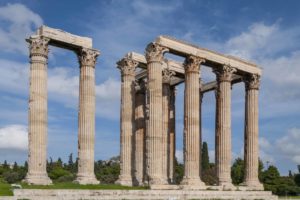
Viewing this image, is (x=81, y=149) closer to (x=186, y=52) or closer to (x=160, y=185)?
(x=160, y=185)

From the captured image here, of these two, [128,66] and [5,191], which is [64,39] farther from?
[5,191]

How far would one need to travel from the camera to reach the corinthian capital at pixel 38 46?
5566cm

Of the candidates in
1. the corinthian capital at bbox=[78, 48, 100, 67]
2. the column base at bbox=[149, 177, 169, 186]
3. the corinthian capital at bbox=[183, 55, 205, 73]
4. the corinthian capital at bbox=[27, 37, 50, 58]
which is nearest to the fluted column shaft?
the corinthian capital at bbox=[183, 55, 205, 73]

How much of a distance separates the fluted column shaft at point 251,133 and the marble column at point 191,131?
10496 millimetres

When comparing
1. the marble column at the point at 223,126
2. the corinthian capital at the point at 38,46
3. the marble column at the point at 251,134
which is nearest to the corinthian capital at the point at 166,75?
the marble column at the point at 223,126

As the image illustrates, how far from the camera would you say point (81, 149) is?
58.8m

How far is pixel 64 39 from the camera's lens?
5831cm

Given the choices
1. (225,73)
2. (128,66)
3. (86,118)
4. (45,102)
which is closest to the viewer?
(45,102)

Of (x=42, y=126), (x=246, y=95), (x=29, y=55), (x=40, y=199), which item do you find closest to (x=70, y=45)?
(x=29, y=55)

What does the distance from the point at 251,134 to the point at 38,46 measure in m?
30.8

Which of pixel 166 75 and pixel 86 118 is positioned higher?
pixel 166 75

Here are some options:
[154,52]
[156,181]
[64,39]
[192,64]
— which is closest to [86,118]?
[64,39]

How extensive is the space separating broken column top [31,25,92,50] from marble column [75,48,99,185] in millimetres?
830

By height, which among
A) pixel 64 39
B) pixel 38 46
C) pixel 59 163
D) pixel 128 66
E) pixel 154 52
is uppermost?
pixel 64 39
